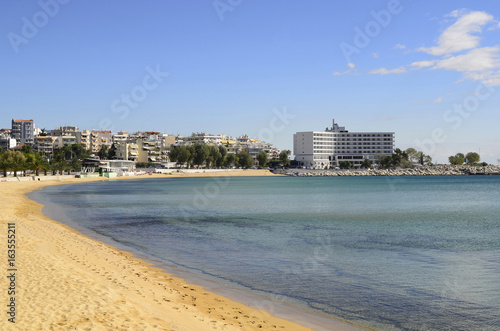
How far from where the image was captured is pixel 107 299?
31.2 ft

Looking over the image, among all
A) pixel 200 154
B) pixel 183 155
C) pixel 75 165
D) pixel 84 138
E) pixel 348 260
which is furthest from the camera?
pixel 84 138

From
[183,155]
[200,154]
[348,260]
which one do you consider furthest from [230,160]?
[348,260]

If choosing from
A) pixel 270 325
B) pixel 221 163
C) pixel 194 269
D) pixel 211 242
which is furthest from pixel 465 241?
pixel 221 163

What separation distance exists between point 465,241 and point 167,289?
52.9 feet

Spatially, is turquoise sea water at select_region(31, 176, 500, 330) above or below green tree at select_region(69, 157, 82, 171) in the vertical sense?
below

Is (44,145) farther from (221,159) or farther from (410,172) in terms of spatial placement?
(410,172)

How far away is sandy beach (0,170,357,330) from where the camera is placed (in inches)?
315

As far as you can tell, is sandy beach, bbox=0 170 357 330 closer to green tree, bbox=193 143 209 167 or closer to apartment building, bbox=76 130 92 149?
green tree, bbox=193 143 209 167

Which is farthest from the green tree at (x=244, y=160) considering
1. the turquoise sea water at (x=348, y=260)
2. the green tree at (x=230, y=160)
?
the turquoise sea water at (x=348, y=260)

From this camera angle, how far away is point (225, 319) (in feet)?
31.1

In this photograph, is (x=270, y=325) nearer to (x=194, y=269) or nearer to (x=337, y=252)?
(x=194, y=269)

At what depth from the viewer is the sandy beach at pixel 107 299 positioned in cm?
799

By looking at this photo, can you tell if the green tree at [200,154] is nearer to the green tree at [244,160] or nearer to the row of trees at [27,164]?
the green tree at [244,160]

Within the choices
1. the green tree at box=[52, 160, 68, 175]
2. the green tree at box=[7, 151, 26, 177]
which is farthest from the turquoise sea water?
the green tree at box=[52, 160, 68, 175]
